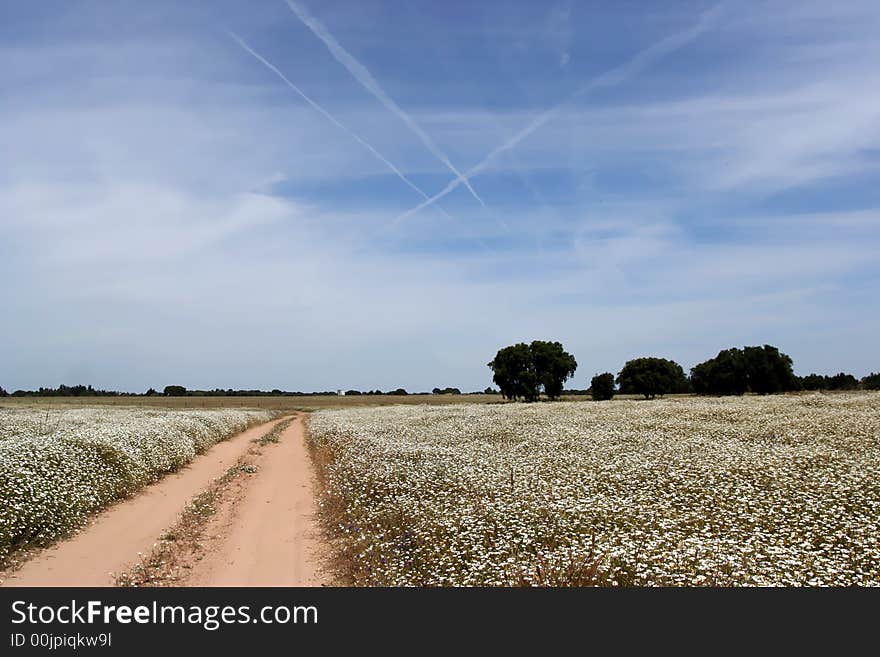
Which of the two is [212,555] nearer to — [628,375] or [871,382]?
[871,382]

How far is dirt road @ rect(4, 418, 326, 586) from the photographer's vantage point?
10523 millimetres

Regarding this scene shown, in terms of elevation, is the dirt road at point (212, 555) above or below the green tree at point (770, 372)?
below

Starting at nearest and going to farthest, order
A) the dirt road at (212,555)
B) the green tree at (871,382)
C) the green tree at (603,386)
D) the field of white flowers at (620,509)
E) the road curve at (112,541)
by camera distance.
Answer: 1. the field of white flowers at (620,509)
2. the road curve at (112,541)
3. the dirt road at (212,555)
4. the green tree at (871,382)
5. the green tree at (603,386)

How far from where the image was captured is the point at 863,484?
14938 mm

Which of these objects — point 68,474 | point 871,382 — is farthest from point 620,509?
point 871,382

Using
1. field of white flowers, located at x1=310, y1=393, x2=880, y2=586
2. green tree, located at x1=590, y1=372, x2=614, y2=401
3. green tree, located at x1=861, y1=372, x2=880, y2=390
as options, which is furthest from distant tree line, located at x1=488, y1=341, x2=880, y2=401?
field of white flowers, located at x1=310, y1=393, x2=880, y2=586

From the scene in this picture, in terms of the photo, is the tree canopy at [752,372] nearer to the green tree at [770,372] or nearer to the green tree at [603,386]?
the green tree at [770,372]

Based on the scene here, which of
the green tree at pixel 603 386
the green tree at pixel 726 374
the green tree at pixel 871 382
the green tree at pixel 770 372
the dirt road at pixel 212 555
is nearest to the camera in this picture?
the dirt road at pixel 212 555

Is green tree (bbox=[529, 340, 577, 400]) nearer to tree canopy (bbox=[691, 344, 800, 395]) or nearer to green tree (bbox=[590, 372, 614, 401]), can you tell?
green tree (bbox=[590, 372, 614, 401])

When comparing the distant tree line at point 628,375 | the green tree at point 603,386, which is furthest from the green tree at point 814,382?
the green tree at point 603,386

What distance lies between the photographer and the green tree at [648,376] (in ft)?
358

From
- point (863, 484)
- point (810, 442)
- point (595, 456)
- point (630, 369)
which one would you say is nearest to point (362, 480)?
point (595, 456)

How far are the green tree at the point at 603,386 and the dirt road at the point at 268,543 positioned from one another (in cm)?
10207

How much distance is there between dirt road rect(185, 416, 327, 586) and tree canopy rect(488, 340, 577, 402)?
287ft
